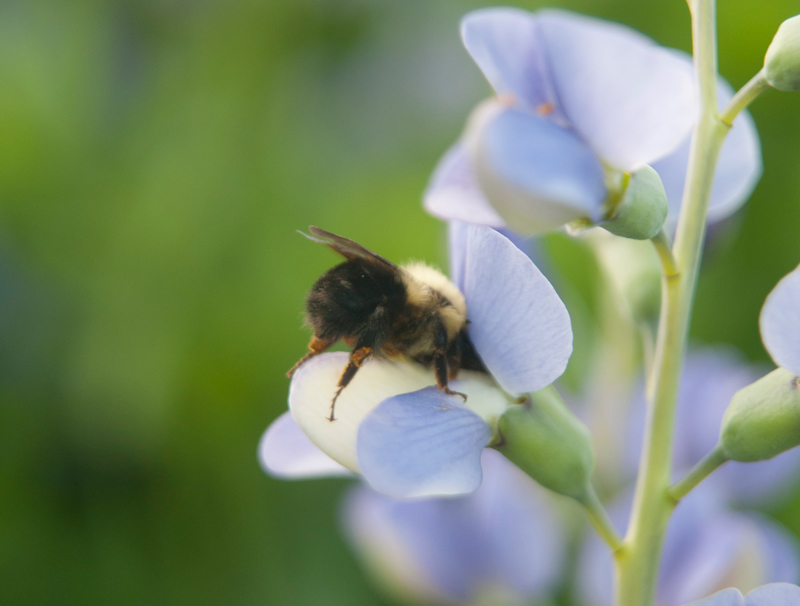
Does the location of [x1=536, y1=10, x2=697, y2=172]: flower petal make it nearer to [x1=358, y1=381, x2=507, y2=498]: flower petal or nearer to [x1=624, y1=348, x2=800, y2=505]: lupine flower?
[x1=358, y1=381, x2=507, y2=498]: flower petal

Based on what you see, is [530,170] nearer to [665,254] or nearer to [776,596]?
[665,254]

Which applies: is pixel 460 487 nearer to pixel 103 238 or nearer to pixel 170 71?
pixel 103 238

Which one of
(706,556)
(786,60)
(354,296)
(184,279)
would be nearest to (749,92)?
(786,60)

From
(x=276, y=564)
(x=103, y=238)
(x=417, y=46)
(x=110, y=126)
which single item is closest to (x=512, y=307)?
(x=276, y=564)

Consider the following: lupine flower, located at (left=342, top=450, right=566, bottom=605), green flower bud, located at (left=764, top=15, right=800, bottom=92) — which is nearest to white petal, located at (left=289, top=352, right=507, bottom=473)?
green flower bud, located at (left=764, top=15, right=800, bottom=92)

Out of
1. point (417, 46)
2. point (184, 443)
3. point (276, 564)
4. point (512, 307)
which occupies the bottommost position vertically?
point (276, 564)

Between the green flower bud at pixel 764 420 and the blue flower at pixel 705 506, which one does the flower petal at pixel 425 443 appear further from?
the blue flower at pixel 705 506

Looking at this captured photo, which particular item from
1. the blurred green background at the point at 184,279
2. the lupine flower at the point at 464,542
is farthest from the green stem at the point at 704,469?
the blurred green background at the point at 184,279
